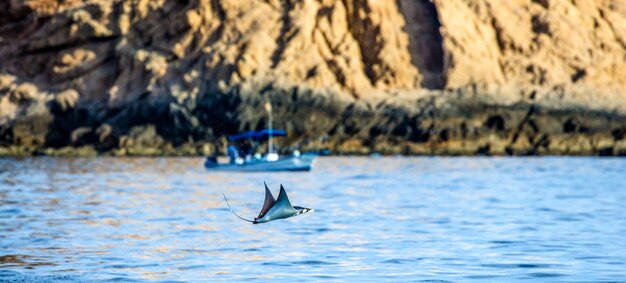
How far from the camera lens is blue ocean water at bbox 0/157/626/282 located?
19391mm

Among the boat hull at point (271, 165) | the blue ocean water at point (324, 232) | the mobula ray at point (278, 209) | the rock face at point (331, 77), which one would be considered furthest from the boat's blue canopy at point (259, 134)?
the mobula ray at point (278, 209)

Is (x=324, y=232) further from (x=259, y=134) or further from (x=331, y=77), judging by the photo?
(x=331, y=77)

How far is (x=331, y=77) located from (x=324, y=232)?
63.0m

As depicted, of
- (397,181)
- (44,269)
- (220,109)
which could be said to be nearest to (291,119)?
(220,109)

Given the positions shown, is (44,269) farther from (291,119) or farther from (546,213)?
(291,119)

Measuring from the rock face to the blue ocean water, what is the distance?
Result: 36.0 metres

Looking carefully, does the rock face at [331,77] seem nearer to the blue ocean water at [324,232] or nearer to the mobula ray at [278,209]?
the blue ocean water at [324,232]

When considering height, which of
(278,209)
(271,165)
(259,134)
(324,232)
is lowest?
(324,232)

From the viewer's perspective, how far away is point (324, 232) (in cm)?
2581

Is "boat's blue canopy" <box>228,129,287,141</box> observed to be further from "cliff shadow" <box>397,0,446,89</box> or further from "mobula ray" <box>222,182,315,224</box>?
"mobula ray" <box>222,182,315,224</box>

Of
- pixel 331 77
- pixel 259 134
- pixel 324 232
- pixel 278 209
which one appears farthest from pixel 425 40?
pixel 278 209

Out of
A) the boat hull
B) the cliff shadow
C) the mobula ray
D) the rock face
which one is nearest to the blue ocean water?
the mobula ray

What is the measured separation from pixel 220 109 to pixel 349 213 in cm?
5572

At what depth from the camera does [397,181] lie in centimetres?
4903
